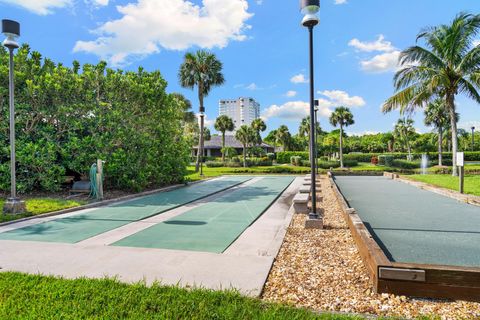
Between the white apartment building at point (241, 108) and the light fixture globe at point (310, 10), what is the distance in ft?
482

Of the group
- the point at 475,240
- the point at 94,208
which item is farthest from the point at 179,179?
the point at 475,240

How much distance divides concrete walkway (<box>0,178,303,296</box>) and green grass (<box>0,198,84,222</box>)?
235cm

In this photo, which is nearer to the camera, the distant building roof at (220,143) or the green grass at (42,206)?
the green grass at (42,206)

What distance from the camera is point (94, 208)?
8922mm

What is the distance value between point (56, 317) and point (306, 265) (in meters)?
2.95

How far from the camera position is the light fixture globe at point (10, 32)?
7293mm

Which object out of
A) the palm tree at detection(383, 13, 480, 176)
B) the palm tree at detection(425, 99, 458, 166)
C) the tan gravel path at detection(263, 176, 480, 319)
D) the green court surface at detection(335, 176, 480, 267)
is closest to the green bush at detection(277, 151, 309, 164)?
the palm tree at detection(425, 99, 458, 166)

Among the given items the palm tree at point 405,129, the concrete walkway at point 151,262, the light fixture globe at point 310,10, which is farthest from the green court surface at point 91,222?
the palm tree at point 405,129

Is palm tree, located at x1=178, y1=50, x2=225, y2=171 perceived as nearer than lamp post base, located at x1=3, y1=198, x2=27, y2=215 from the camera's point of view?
No

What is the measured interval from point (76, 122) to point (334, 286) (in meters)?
10.4

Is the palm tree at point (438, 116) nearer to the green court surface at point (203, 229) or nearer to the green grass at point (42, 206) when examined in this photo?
the green court surface at point (203, 229)

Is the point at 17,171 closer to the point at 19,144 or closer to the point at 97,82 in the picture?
the point at 19,144

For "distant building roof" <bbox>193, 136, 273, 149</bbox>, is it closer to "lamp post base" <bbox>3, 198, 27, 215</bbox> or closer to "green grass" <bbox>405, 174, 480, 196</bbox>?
"green grass" <bbox>405, 174, 480, 196</bbox>

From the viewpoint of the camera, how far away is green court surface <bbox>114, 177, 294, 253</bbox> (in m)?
5.13
